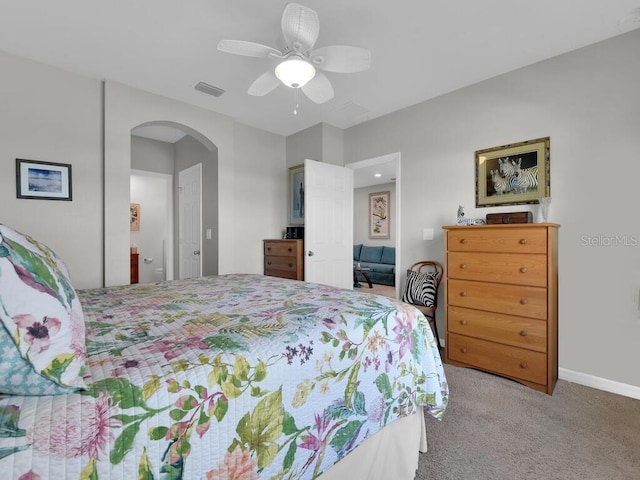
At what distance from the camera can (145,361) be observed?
771 mm

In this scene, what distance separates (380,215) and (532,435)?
6214mm

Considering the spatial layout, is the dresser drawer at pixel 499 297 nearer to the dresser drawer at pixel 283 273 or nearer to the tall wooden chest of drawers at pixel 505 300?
the tall wooden chest of drawers at pixel 505 300

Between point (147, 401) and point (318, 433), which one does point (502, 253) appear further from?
point (147, 401)

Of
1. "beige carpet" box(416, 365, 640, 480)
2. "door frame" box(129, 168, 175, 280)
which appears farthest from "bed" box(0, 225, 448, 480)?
"door frame" box(129, 168, 175, 280)

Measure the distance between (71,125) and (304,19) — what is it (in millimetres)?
2402

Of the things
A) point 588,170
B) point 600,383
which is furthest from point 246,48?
point 600,383

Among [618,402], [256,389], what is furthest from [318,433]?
[618,402]

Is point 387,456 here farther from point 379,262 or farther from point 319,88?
point 379,262

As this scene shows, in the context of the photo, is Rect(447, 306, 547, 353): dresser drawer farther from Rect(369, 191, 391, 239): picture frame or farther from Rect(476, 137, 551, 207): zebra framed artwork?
Rect(369, 191, 391, 239): picture frame

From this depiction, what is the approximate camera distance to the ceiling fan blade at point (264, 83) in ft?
7.29

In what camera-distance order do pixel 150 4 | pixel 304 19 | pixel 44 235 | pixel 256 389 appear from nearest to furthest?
pixel 256 389, pixel 304 19, pixel 150 4, pixel 44 235

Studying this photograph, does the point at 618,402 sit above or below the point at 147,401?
below

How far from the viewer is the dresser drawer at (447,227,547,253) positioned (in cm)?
221

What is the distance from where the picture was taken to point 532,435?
1.72m
